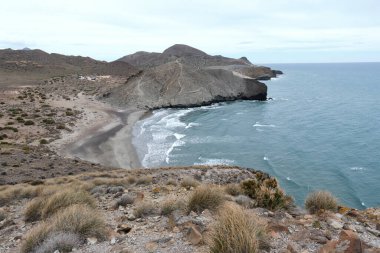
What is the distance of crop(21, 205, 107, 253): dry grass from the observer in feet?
22.5

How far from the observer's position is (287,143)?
41531 millimetres

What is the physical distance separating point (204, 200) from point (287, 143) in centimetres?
3448

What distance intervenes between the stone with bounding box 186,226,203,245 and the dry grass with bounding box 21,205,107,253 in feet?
6.41

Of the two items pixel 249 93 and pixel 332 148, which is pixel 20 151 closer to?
pixel 332 148

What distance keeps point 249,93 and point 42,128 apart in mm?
52968

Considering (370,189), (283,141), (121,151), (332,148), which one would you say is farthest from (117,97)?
(370,189)

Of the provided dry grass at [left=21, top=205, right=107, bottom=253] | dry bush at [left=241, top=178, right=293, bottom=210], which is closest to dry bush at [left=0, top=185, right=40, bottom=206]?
dry grass at [left=21, top=205, right=107, bottom=253]

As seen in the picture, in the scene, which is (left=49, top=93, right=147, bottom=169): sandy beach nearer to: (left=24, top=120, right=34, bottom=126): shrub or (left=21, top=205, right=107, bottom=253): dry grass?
(left=24, top=120, right=34, bottom=126): shrub

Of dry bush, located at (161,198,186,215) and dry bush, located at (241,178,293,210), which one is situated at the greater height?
dry bush, located at (161,198,186,215)

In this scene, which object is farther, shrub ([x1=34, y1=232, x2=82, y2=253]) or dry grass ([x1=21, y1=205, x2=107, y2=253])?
dry grass ([x1=21, y1=205, x2=107, y2=253])

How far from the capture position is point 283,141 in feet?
140

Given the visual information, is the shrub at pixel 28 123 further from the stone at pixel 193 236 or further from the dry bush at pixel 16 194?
the stone at pixel 193 236

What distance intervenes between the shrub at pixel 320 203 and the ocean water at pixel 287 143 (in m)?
15.3

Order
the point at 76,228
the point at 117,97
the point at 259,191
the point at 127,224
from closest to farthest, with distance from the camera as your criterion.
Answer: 1. the point at 76,228
2. the point at 127,224
3. the point at 259,191
4. the point at 117,97
